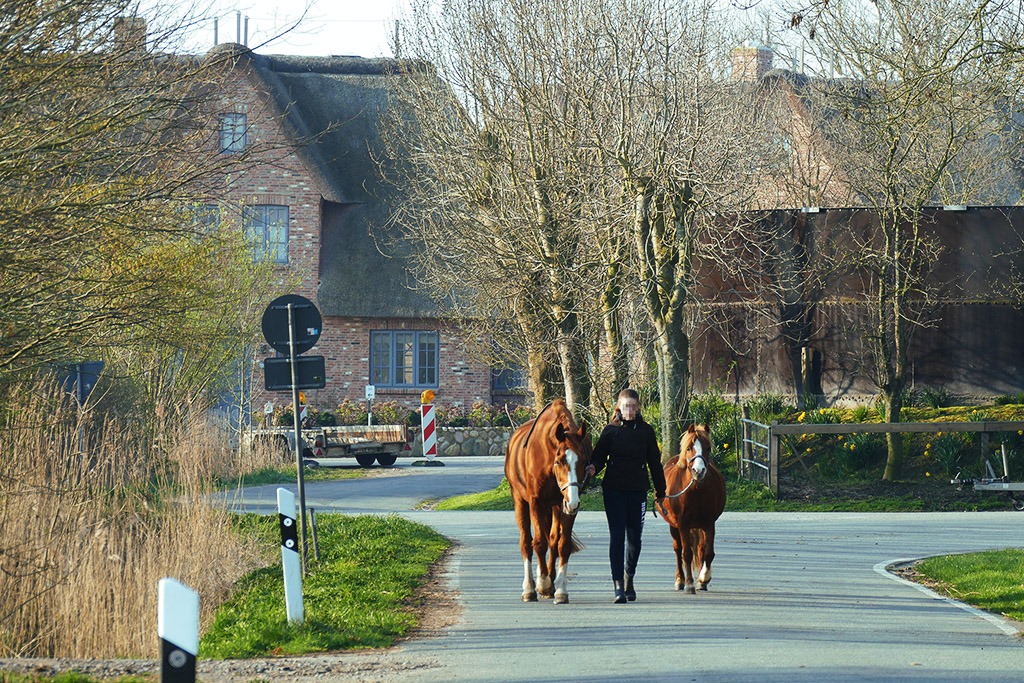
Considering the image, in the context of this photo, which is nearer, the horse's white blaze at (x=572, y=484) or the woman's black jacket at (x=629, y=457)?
the horse's white blaze at (x=572, y=484)

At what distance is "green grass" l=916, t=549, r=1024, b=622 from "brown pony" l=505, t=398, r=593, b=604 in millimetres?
4069

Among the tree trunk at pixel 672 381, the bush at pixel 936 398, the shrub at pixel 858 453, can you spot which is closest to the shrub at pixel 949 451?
the shrub at pixel 858 453

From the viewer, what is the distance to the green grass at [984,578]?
1212cm

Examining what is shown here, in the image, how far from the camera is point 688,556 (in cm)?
1235

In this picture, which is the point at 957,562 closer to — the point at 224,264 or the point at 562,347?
the point at 562,347

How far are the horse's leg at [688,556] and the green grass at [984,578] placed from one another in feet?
8.98

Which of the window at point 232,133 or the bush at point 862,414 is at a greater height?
the window at point 232,133

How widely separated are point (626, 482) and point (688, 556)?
1.25 metres

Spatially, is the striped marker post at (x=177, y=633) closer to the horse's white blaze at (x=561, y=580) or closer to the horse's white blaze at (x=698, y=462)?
the horse's white blaze at (x=561, y=580)

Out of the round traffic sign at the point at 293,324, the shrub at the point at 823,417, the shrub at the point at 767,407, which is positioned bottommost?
the shrub at the point at 823,417

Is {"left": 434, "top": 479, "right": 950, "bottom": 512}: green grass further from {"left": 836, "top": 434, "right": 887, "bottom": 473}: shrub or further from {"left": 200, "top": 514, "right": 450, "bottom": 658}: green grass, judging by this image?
{"left": 200, "top": 514, "right": 450, "bottom": 658}: green grass

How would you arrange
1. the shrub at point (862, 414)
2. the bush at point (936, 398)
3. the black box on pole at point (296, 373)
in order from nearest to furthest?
the black box on pole at point (296, 373) → the shrub at point (862, 414) → the bush at point (936, 398)

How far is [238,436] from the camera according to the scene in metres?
34.2

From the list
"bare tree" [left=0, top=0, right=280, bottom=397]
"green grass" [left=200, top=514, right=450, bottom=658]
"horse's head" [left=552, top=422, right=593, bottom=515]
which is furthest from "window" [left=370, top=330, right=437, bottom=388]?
"horse's head" [left=552, top=422, right=593, bottom=515]
